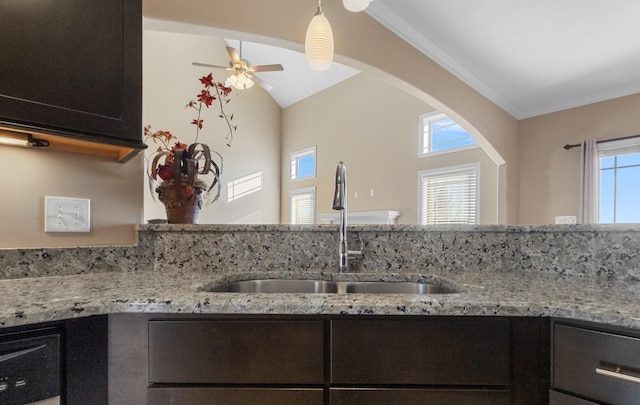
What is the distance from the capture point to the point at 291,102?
26.0 ft

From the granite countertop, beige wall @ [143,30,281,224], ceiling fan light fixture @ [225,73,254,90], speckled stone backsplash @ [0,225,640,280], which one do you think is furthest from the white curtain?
beige wall @ [143,30,281,224]

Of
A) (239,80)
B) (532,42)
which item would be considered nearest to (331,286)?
(532,42)

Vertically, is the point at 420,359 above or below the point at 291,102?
below

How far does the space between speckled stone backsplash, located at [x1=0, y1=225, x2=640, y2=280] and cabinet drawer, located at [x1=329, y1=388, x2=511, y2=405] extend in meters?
0.52

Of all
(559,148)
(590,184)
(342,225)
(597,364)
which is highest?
(559,148)

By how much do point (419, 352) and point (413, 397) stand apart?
9 centimetres

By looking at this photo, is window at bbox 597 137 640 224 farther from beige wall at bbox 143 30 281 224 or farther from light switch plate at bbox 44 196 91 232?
beige wall at bbox 143 30 281 224

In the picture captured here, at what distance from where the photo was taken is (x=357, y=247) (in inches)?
47.8

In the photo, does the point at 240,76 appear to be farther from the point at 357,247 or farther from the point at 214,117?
the point at 357,247

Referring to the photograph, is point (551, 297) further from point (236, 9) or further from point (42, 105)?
point (236, 9)

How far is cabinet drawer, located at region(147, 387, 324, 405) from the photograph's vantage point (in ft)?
2.19

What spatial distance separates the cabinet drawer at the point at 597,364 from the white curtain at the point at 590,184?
3.98 metres

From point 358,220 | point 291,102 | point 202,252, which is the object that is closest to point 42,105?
point 202,252

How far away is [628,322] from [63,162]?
5.02 feet
